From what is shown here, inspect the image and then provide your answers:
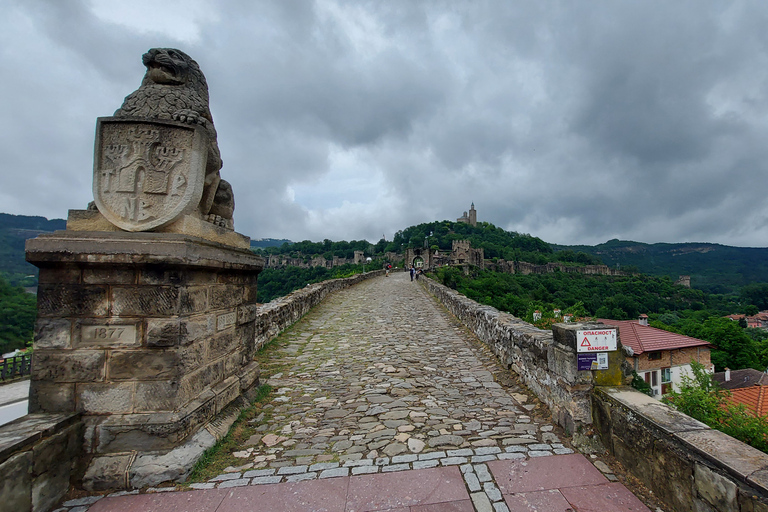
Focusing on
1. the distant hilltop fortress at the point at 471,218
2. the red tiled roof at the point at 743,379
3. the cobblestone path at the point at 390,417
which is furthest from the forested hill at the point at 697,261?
the cobblestone path at the point at 390,417

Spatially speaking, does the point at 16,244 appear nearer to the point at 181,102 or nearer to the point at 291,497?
the point at 181,102

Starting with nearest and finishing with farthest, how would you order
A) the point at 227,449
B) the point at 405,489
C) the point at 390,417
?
the point at 405,489 < the point at 227,449 < the point at 390,417

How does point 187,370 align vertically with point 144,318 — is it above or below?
below

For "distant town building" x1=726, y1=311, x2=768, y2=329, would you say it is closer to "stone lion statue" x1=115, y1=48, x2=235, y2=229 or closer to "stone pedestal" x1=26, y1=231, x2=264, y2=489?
"stone lion statue" x1=115, y1=48, x2=235, y2=229

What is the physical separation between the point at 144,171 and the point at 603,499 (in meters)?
3.92

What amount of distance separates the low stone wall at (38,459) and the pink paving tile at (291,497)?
1.05 metres

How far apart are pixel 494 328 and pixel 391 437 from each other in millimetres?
3229

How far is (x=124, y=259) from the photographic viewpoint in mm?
2406

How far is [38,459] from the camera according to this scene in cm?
199

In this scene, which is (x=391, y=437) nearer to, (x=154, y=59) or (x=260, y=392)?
(x=260, y=392)

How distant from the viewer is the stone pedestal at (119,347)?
2.37 meters

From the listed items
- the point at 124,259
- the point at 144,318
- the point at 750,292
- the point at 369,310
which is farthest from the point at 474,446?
the point at 750,292

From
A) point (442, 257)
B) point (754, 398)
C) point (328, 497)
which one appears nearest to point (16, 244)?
point (442, 257)

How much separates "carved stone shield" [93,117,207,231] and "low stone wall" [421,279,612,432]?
3.52m
